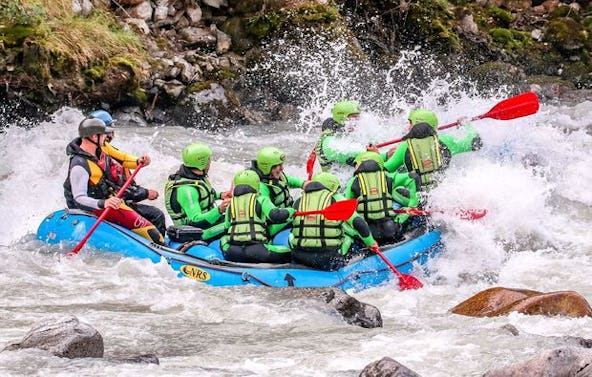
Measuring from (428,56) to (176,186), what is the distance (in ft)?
35.2

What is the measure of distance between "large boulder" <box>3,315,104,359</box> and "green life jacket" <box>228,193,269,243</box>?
9.00ft

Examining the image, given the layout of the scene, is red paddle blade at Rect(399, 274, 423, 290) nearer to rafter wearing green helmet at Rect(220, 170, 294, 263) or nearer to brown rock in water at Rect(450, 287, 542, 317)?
brown rock in water at Rect(450, 287, 542, 317)

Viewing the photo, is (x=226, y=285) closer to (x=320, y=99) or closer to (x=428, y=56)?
(x=320, y=99)

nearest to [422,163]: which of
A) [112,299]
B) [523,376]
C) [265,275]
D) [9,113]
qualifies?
[265,275]

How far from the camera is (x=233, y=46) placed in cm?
1658

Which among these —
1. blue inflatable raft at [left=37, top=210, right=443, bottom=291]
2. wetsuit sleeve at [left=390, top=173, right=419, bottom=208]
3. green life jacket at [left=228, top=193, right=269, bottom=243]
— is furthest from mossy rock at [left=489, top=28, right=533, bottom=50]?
green life jacket at [left=228, top=193, right=269, bottom=243]

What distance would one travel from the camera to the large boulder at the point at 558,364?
15.0 ft

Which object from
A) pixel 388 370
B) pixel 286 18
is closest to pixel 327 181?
pixel 388 370

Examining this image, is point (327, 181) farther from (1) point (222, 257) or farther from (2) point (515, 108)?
(2) point (515, 108)

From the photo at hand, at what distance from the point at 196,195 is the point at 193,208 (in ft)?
0.41

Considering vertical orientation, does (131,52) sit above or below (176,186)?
above

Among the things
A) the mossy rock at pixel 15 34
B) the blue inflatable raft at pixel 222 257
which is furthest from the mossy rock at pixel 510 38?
the blue inflatable raft at pixel 222 257

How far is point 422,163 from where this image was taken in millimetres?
9477

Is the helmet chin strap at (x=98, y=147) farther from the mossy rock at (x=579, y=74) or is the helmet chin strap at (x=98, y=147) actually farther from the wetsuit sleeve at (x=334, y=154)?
the mossy rock at (x=579, y=74)
